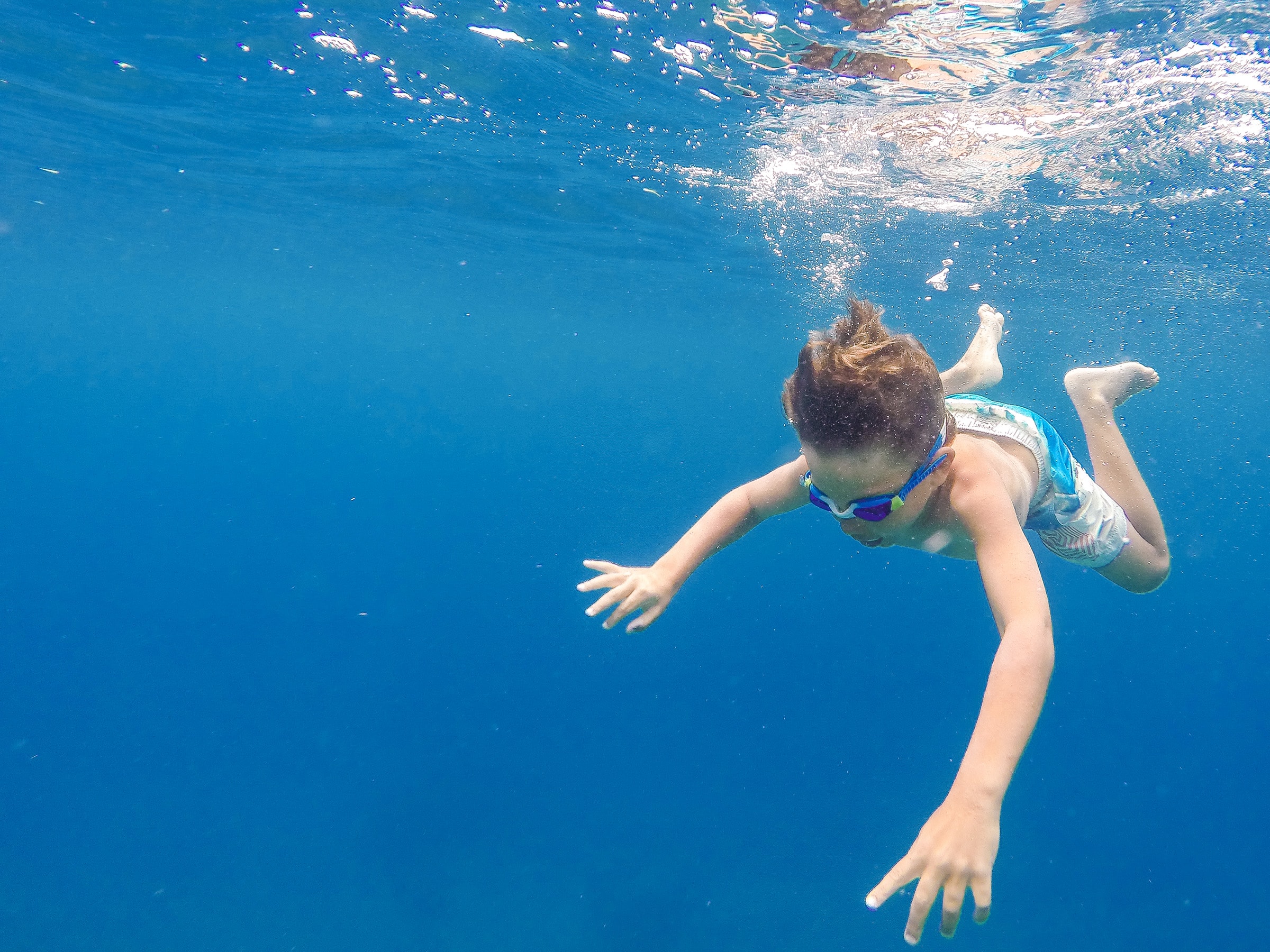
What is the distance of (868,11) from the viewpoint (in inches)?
300

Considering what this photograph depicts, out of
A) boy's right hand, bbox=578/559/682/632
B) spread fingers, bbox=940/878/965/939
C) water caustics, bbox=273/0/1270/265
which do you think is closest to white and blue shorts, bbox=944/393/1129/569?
boy's right hand, bbox=578/559/682/632

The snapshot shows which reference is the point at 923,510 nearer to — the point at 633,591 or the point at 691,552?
the point at 691,552

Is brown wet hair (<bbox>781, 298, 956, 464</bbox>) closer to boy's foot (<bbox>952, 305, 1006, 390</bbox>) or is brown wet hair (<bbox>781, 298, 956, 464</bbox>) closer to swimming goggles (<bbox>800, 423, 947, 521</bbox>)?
swimming goggles (<bbox>800, 423, 947, 521</bbox>)

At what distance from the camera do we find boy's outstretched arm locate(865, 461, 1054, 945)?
2.31 m

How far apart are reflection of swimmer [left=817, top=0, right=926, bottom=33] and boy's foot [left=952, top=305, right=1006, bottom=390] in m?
3.60

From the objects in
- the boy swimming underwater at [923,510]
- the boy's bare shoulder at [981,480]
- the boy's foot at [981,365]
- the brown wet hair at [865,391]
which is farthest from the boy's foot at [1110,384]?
the brown wet hair at [865,391]

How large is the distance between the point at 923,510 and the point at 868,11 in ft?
21.6

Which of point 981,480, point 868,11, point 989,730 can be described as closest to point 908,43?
point 868,11

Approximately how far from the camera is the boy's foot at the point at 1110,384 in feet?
20.2

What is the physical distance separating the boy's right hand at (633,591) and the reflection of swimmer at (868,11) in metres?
7.01

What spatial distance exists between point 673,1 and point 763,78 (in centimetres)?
221

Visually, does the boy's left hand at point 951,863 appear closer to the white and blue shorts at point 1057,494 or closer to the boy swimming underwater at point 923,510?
the boy swimming underwater at point 923,510

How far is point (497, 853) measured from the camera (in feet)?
48.1

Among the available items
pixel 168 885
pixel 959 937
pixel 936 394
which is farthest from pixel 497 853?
pixel 936 394
